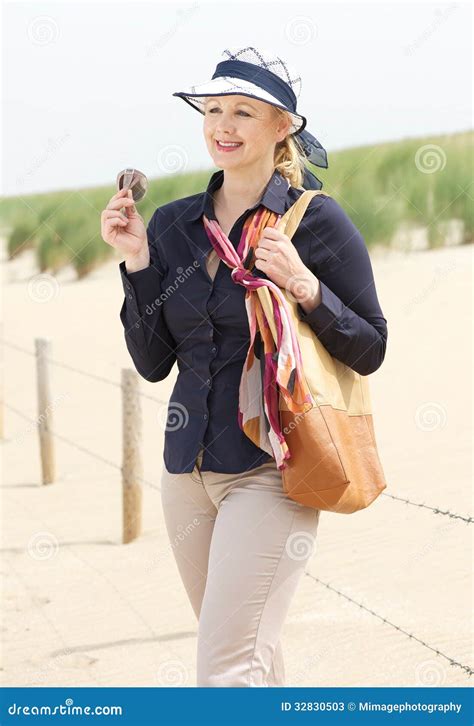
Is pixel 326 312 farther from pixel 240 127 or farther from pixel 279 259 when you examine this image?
pixel 240 127

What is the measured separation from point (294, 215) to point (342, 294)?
9.2 inches

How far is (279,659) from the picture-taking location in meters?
2.68

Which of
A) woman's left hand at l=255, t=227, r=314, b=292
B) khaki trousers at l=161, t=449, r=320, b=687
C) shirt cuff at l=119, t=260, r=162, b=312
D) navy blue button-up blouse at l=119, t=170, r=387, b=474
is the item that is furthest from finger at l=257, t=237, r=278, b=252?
khaki trousers at l=161, t=449, r=320, b=687

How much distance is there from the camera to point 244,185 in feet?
8.65

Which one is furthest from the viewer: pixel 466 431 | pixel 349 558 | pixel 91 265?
pixel 91 265

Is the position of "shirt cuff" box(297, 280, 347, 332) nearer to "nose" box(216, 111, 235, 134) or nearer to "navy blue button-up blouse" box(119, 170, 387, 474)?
"navy blue button-up blouse" box(119, 170, 387, 474)

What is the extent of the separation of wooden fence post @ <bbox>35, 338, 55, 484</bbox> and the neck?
5213 millimetres

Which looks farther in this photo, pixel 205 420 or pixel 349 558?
pixel 349 558

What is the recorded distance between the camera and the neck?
8.61 ft

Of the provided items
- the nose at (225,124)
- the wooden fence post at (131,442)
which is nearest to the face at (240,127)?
→ the nose at (225,124)
